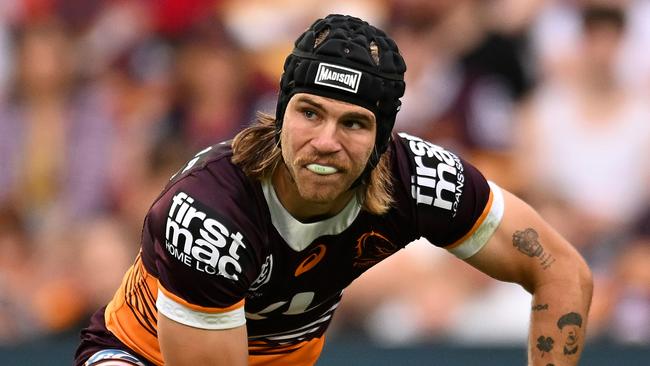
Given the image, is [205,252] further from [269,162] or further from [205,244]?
[269,162]

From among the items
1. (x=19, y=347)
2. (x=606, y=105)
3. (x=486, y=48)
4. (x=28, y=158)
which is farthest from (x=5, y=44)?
(x=606, y=105)

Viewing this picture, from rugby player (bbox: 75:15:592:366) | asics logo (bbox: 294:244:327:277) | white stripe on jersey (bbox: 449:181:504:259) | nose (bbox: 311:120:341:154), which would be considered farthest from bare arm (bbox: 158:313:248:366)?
white stripe on jersey (bbox: 449:181:504:259)

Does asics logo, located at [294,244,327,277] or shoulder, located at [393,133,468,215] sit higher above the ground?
shoulder, located at [393,133,468,215]

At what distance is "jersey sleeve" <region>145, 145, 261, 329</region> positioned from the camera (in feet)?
12.6

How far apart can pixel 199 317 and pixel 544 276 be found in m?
1.26

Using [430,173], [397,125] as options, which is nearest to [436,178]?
[430,173]

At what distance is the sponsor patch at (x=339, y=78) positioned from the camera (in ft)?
12.5

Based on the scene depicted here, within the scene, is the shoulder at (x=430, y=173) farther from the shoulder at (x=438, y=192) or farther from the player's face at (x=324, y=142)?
the player's face at (x=324, y=142)

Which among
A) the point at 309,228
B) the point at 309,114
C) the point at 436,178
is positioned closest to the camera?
the point at 309,114

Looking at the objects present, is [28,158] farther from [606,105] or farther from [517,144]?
[606,105]

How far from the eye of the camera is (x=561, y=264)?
4.48 m

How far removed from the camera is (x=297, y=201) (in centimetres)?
410

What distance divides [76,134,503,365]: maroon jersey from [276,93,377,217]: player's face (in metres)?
0.23

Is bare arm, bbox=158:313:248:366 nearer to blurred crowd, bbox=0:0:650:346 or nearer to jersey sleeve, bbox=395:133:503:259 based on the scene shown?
jersey sleeve, bbox=395:133:503:259
